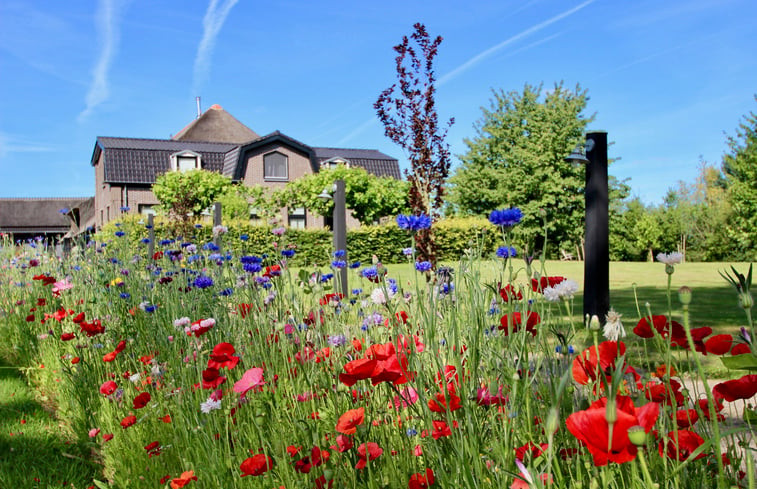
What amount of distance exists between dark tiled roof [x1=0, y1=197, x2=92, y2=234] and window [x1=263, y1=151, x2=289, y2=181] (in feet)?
90.0

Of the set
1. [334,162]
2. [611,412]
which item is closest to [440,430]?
[611,412]

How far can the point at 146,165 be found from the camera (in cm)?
3025

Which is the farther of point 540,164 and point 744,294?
point 540,164

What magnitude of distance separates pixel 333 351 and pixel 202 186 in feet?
84.1

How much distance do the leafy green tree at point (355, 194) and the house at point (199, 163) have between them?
162cm

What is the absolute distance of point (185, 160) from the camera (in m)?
31.1

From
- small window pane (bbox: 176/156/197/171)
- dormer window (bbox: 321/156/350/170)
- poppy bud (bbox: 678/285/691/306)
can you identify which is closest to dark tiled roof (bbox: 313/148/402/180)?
dormer window (bbox: 321/156/350/170)

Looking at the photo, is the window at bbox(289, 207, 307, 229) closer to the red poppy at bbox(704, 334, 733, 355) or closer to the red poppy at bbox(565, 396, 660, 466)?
the red poppy at bbox(704, 334, 733, 355)

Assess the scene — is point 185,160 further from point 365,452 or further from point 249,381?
point 365,452

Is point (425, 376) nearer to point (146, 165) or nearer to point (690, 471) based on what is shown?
point (690, 471)

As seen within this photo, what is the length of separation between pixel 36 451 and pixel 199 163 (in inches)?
1170

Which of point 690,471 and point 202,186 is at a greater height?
point 202,186

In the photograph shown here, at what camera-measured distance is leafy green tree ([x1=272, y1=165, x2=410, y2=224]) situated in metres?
26.7

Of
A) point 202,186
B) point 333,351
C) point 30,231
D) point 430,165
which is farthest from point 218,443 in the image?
point 30,231
